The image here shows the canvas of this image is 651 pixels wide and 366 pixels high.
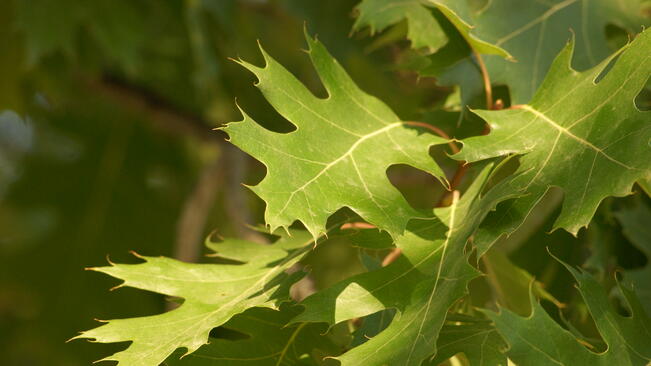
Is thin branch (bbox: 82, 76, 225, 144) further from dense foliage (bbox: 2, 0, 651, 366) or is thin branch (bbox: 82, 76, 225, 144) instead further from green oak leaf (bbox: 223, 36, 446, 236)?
green oak leaf (bbox: 223, 36, 446, 236)

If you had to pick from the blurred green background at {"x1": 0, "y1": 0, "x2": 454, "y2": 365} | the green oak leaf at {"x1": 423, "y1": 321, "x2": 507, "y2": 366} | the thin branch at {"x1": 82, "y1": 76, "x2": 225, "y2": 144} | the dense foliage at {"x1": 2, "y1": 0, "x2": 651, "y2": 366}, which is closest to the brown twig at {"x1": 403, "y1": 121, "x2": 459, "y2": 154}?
the dense foliage at {"x1": 2, "y1": 0, "x2": 651, "y2": 366}

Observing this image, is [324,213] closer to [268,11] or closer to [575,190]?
[575,190]

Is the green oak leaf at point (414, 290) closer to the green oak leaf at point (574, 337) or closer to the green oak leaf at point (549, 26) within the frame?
the green oak leaf at point (574, 337)

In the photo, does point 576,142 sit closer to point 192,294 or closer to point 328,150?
point 328,150

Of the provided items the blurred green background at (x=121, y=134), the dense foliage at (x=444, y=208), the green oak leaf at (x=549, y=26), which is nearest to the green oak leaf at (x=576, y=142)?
the dense foliage at (x=444, y=208)

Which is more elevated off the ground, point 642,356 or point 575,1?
point 575,1

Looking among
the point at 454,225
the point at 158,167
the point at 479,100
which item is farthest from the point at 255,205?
the point at 454,225

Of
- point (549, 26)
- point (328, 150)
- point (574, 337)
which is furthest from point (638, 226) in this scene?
point (328, 150)
